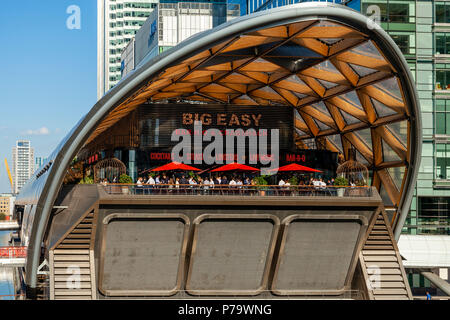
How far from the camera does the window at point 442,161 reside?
6284cm

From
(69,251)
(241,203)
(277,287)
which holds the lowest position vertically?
(277,287)

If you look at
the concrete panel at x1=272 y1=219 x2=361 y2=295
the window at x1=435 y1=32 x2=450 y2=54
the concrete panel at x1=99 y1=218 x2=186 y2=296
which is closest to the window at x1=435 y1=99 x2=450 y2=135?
the window at x1=435 y1=32 x2=450 y2=54

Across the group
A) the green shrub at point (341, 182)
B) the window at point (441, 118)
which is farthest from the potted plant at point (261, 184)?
the window at point (441, 118)

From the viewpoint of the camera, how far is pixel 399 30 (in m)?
62.2

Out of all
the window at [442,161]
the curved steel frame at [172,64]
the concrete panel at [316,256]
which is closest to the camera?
the curved steel frame at [172,64]

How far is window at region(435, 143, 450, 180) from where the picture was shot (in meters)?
62.8

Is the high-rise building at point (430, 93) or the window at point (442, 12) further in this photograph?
the window at point (442, 12)

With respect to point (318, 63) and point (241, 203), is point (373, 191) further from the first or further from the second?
point (318, 63)

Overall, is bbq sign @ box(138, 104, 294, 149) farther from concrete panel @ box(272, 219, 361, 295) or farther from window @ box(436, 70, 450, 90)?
concrete panel @ box(272, 219, 361, 295)

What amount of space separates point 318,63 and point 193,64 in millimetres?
9088

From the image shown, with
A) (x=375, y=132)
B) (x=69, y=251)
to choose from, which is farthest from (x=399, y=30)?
(x=69, y=251)

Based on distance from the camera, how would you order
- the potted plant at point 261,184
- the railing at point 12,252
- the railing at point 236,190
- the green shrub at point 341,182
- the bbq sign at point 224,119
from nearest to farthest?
the railing at point 236,190, the potted plant at point 261,184, the green shrub at point 341,182, the railing at point 12,252, the bbq sign at point 224,119

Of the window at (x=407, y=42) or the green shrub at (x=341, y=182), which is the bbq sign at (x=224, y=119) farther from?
the window at (x=407, y=42)

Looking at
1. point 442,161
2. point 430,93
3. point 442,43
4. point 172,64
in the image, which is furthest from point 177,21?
point 172,64
